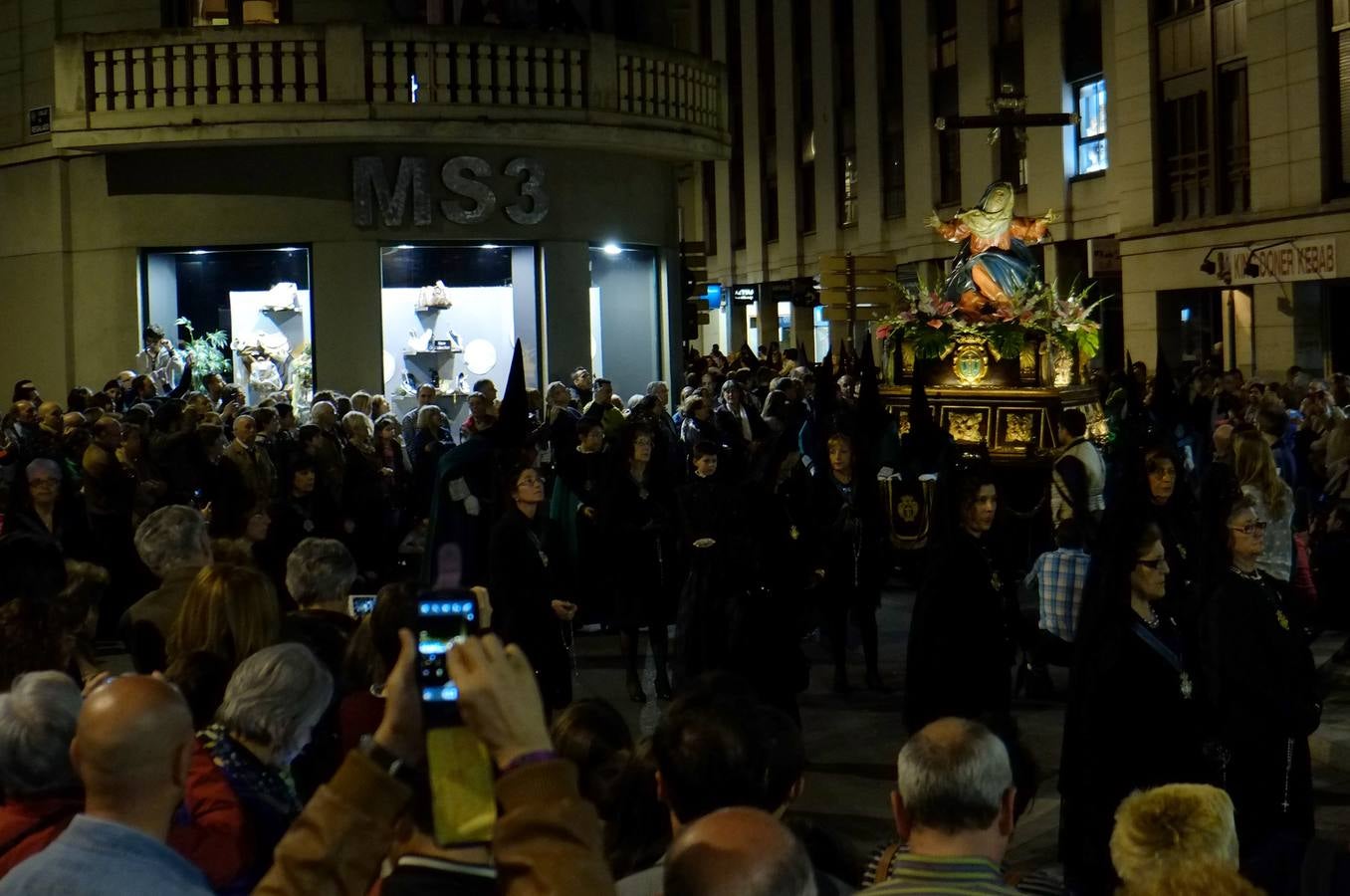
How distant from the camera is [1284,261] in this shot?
98.7 ft

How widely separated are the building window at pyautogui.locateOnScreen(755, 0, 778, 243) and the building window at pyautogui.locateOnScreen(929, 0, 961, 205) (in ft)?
34.4

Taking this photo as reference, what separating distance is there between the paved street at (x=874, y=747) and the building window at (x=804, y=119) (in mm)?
39515

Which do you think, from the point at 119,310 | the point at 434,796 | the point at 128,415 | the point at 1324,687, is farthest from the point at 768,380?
the point at 434,796

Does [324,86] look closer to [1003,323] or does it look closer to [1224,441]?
[1003,323]

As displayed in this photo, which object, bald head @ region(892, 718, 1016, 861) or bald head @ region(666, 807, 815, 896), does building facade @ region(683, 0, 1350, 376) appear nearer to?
bald head @ region(892, 718, 1016, 861)

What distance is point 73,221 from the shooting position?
22625mm

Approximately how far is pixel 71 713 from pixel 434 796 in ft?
6.67

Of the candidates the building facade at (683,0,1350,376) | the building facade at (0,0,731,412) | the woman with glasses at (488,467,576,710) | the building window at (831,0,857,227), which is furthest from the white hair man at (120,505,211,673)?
the building window at (831,0,857,227)

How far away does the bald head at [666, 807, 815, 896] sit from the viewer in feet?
8.80

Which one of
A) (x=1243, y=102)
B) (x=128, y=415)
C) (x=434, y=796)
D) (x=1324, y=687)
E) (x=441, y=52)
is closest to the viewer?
(x=434, y=796)

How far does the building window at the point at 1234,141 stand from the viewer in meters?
31.8

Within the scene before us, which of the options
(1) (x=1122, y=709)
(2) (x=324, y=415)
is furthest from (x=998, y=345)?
(1) (x=1122, y=709)

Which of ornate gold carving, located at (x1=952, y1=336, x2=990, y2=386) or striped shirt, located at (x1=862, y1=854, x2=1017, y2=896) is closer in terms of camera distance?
striped shirt, located at (x1=862, y1=854, x2=1017, y2=896)

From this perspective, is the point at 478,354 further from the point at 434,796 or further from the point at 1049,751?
the point at 434,796
